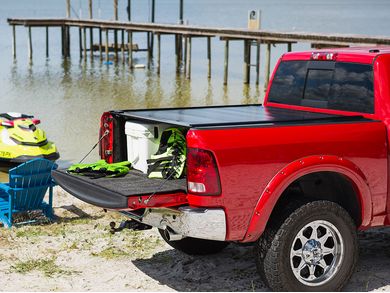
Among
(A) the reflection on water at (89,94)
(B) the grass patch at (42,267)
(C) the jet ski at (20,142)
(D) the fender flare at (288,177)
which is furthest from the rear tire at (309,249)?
(A) the reflection on water at (89,94)

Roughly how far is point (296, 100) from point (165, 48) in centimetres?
6554

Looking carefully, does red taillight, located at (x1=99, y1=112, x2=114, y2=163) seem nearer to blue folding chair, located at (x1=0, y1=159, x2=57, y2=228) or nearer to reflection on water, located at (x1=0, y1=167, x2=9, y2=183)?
blue folding chair, located at (x1=0, y1=159, x2=57, y2=228)

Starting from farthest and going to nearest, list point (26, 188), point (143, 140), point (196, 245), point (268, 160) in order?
1. point (26, 188)
2. point (196, 245)
3. point (143, 140)
4. point (268, 160)

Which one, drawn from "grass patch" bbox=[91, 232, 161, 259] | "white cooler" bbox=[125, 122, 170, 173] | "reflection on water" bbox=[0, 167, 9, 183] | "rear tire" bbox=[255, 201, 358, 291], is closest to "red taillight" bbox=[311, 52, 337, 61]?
"rear tire" bbox=[255, 201, 358, 291]

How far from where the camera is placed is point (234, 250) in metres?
7.10

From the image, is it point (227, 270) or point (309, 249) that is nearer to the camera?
point (309, 249)

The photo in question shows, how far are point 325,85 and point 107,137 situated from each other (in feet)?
6.62

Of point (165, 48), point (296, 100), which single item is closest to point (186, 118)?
point (296, 100)

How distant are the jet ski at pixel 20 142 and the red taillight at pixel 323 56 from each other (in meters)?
7.34

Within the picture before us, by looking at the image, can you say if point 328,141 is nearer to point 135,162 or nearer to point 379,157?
point 379,157

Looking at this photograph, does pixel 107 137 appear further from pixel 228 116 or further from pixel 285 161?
pixel 285 161

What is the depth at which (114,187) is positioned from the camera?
17.9ft

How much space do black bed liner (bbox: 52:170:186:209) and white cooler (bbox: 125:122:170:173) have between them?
12 cm

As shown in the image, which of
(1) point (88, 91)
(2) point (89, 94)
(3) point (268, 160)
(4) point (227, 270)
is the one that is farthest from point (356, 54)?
(1) point (88, 91)
